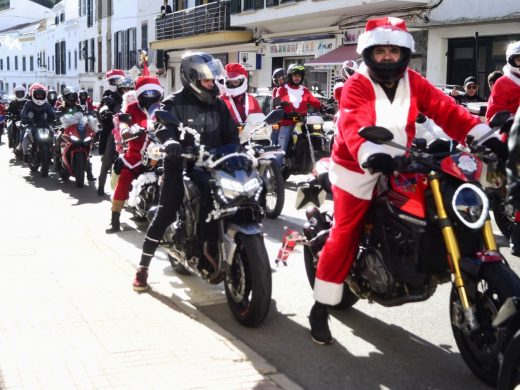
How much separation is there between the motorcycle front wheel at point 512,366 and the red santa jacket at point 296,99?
8.25 m

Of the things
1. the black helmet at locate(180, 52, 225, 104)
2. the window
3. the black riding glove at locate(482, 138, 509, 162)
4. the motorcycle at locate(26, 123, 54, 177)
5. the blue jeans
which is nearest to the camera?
the black riding glove at locate(482, 138, 509, 162)

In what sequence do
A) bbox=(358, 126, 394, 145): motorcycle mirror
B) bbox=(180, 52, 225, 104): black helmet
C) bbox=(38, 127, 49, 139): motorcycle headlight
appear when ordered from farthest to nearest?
bbox=(38, 127, 49, 139): motorcycle headlight
bbox=(180, 52, 225, 104): black helmet
bbox=(358, 126, 394, 145): motorcycle mirror

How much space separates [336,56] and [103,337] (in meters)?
16.8

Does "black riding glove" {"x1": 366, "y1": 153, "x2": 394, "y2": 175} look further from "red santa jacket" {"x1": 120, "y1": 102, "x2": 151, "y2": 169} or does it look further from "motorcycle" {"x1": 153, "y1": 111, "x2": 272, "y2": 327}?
"red santa jacket" {"x1": 120, "y1": 102, "x2": 151, "y2": 169}

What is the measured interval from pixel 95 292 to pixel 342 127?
2.50 meters

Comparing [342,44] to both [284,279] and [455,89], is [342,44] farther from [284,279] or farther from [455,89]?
[284,279]

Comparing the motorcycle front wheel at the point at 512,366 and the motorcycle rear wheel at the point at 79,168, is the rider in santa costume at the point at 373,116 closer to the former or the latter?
the motorcycle front wheel at the point at 512,366

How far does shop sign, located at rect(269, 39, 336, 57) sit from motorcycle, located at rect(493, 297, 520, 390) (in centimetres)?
1876

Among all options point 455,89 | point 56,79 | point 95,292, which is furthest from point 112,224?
point 56,79

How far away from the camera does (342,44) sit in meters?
20.9

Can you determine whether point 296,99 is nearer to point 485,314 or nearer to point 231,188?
point 231,188

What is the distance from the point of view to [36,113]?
13.7m

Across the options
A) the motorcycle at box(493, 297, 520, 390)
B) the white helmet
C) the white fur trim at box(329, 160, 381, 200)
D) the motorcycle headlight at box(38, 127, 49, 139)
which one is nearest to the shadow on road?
the motorcycle at box(493, 297, 520, 390)

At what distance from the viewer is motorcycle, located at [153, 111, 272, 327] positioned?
4688 millimetres
